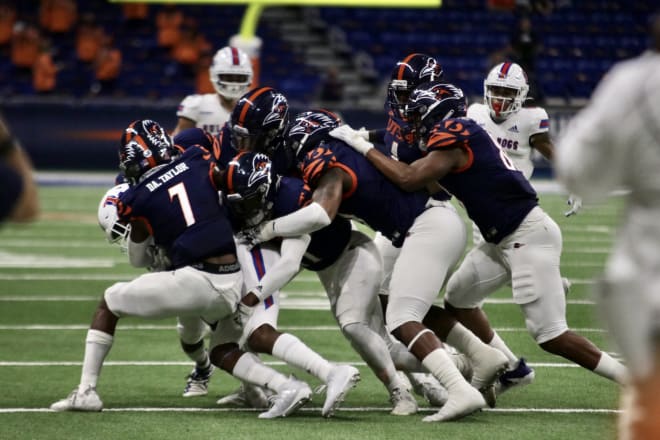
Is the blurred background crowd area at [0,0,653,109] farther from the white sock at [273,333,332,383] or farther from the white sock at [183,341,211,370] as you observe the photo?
the white sock at [273,333,332,383]

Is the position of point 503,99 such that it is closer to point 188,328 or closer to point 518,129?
point 518,129

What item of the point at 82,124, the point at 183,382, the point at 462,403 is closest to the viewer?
the point at 462,403

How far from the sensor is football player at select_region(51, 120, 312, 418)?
4945 millimetres

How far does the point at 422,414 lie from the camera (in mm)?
5145

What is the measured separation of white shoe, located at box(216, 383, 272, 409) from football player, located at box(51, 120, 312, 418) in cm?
29

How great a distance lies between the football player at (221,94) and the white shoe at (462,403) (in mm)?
3751

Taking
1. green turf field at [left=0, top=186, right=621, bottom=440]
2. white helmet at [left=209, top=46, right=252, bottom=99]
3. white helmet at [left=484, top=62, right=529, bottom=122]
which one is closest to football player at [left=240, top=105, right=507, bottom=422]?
green turf field at [left=0, top=186, right=621, bottom=440]

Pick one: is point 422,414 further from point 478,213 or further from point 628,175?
point 628,175

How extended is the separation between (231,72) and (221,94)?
19 cm

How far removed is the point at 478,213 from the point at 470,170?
22cm

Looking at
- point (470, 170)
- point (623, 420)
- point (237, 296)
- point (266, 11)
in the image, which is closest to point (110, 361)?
point (237, 296)

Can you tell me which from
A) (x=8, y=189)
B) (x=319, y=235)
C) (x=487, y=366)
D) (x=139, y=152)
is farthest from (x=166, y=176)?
(x=8, y=189)

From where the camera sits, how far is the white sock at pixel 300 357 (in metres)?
4.89

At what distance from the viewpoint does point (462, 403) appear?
479cm
